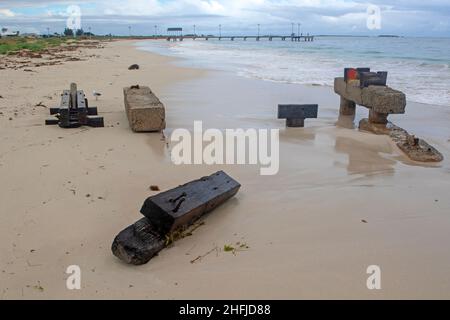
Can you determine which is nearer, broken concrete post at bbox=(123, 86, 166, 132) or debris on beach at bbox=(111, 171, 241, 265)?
debris on beach at bbox=(111, 171, 241, 265)

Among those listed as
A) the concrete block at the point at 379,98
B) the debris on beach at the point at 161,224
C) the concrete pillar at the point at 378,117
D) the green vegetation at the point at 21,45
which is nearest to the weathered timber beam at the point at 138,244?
the debris on beach at the point at 161,224

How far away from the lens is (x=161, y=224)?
3428 mm

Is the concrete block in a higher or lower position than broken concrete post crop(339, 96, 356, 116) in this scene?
higher

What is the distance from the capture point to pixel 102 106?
33.3ft

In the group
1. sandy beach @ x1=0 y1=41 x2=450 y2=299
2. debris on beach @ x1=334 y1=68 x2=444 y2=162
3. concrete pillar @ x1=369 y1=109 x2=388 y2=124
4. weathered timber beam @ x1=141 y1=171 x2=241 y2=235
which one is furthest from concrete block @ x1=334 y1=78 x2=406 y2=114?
weathered timber beam @ x1=141 y1=171 x2=241 y2=235

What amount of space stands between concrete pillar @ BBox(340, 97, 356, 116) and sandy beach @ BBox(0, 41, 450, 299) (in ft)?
6.59

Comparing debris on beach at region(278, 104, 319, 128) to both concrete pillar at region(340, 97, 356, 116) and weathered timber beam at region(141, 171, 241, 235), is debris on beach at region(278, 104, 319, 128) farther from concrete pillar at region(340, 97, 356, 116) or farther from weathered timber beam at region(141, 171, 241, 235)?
weathered timber beam at region(141, 171, 241, 235)

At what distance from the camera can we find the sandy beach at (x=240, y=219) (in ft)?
10.1

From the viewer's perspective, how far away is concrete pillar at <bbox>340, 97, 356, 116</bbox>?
31.8 ft

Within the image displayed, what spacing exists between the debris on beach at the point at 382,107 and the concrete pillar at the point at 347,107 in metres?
0.15

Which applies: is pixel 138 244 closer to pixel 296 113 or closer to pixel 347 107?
pixel 296 113

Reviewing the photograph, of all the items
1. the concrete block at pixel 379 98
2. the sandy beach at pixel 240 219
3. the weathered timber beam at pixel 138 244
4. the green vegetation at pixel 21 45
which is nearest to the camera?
the sandy beach at pixel 240 219

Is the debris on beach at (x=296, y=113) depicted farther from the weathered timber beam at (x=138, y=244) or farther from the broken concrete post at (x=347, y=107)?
the weathered timber beam at (x=138, y=244)

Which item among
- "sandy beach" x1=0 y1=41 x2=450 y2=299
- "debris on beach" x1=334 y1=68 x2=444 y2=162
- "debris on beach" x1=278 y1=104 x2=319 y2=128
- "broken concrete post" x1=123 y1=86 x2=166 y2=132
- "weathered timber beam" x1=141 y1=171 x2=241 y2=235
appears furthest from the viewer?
"debris on beach" x1=278 y1=104 x2=319 y2=128
